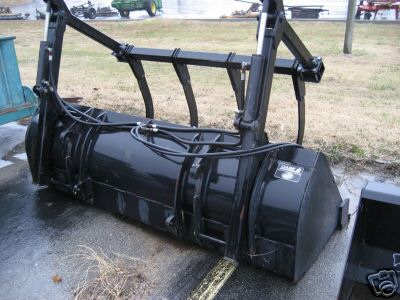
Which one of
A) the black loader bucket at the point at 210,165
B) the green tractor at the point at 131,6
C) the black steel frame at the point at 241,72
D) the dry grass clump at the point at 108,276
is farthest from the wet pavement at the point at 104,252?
the green tractor at the point at 131,6

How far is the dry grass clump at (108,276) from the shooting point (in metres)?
2.70

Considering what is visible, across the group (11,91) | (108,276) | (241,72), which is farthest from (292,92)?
(108,276)

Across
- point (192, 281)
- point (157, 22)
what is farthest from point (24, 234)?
point (157, 22)

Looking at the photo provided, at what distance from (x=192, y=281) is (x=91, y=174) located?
120 cm

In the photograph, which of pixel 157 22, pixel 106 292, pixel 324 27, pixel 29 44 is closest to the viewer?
pixel 106 292

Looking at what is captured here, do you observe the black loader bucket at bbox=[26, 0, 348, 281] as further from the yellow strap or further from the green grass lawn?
the green grass lawn

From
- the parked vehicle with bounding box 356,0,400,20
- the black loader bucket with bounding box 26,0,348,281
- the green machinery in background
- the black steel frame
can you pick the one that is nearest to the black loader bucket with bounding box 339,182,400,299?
the black loader bucket with bounding box 26,0,348,281

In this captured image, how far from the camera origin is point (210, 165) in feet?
9.34

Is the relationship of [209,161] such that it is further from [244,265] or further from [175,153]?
[244,265]

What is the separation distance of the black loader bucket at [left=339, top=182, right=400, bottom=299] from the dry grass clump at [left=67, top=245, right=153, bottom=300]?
124 cm

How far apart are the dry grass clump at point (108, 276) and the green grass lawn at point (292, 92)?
2491 mm

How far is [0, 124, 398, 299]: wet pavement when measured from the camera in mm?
2727

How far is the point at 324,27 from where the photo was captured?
16.8m

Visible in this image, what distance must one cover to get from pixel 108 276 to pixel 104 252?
299mm
